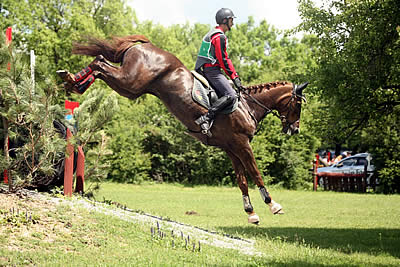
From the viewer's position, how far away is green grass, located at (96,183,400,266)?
684 cm

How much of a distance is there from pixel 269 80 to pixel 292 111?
21879mm

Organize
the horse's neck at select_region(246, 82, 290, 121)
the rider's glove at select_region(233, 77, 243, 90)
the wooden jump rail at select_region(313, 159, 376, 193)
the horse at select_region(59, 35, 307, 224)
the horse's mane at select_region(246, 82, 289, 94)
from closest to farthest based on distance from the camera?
the horse at select_region(59, 35, 307, 224) < the rider's glove at select_region(233, 77, 243, 90) < the horse's neck at select_region(246, 82, 290, 121) < the horse's mane at select_region(246, 82, 289, 94) < the wooden jump rail at select_region(313, 159, 376, 193)

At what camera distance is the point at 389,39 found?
355 inches

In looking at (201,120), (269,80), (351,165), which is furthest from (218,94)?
(351,165)

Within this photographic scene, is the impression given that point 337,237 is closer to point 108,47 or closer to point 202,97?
point 202,97

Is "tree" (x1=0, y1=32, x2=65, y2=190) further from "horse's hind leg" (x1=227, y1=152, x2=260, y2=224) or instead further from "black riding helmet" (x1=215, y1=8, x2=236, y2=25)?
"horse's hind leg" (x1=227, y1=152, x2=260, y2=224)

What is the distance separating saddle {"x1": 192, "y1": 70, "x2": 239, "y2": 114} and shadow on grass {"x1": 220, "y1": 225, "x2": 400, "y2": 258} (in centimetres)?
267

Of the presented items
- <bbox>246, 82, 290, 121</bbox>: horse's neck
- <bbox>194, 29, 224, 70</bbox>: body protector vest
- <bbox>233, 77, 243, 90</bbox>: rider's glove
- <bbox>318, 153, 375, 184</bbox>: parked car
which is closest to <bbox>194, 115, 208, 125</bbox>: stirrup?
<bbox>233, 77, 243, 90</bbox>: rider's glove

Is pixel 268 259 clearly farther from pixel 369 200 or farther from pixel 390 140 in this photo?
pixel 390 140

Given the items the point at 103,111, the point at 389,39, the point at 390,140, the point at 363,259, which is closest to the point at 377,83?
the point at 389,39

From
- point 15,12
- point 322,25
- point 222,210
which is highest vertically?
point 15,12

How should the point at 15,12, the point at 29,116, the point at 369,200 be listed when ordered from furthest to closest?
the point at 15,12, the point at 369,200, the point at 29,116

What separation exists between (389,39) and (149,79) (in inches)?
→ 211

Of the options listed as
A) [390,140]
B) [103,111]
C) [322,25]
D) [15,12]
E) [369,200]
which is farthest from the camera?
[15,12]
